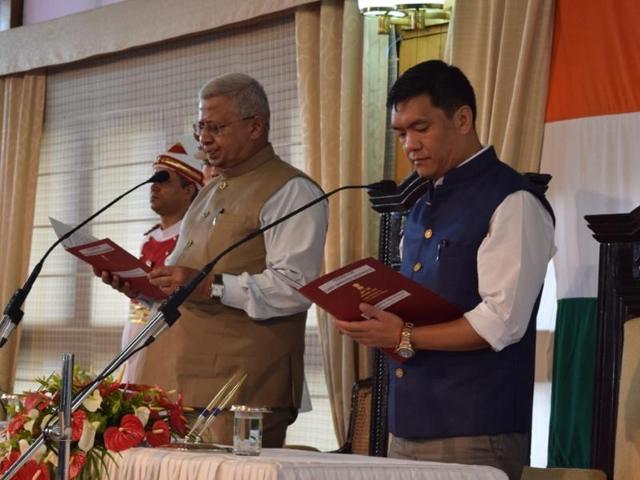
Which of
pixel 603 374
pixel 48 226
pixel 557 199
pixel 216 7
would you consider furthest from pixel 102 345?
pixel 603 374

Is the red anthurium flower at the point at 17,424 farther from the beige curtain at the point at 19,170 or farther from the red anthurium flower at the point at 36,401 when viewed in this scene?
the beige curtain at the point at 19,170

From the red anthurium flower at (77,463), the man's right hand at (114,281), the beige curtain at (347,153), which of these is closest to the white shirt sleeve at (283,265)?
the man's right hand at (114,281)

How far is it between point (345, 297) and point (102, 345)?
3.70m

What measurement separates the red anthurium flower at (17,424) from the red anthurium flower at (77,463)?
0.16 metres

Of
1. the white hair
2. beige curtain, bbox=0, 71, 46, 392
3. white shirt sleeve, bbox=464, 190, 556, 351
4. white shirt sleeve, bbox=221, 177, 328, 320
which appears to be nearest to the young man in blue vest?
white shirt sleeve, bbox=464, 190, 556, 351

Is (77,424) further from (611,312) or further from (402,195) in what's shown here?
(402,195)

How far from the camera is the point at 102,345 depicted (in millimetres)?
5949

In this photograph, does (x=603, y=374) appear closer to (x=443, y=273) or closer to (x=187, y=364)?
(x=443, y=273)

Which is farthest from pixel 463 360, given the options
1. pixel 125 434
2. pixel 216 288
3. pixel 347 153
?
pixel 347 153

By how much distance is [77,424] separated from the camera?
223 centimetres

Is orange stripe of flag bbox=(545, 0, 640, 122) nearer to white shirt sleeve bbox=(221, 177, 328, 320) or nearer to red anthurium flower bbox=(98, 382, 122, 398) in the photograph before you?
white shirt sleeve bbox=(221, 177, 328, 320)

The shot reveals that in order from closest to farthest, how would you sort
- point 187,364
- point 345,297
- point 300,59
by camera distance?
point 345,297 → point 187,364 → point 300,59

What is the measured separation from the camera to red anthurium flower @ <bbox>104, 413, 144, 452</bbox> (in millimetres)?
2230

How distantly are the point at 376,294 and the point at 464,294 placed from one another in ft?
0.68
